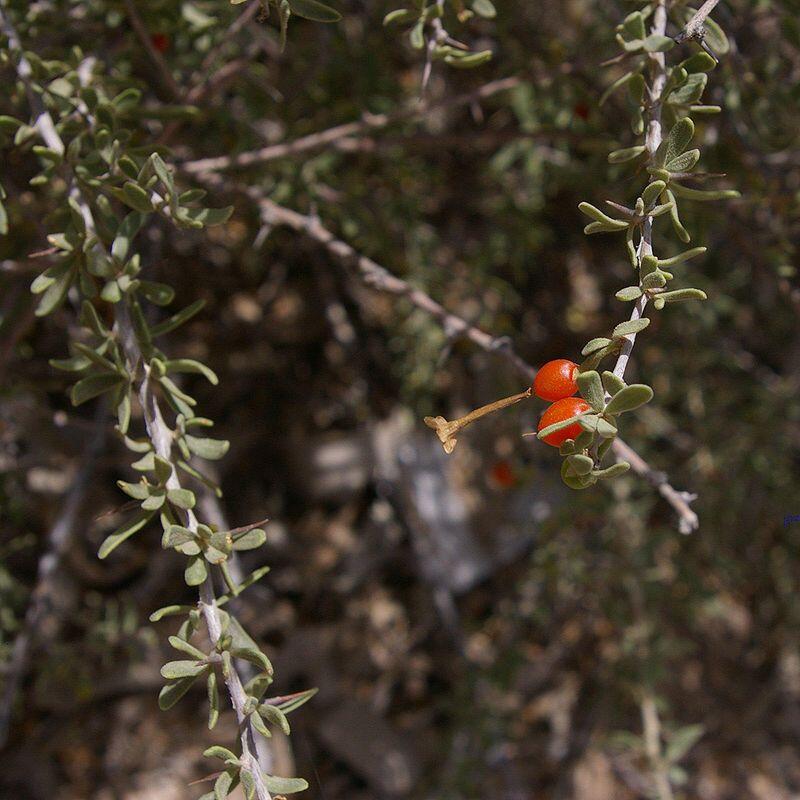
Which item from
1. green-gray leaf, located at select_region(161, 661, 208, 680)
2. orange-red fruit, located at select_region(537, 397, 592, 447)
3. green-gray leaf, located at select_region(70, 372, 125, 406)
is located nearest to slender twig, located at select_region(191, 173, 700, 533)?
orange-red fruit, located at select_region(537, 397, 592, 447)

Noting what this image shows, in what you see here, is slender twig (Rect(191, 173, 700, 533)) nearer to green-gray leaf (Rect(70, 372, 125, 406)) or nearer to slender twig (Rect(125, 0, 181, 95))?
slender twig (Rect(125, 0, 181, 95))

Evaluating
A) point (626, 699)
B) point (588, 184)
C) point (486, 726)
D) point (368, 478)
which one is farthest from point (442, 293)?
point (626, 699)

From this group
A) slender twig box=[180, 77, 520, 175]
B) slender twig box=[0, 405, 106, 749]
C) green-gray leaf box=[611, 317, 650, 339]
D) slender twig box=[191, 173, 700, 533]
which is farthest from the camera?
slender twig box=[0, 405, 106, 749]

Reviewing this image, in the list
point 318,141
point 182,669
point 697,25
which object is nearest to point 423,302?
point 318,141

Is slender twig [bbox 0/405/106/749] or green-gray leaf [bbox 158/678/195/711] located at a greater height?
green-gray leaf [bbox 158/678/195/711]

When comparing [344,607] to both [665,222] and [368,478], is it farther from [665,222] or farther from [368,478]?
[665,222]

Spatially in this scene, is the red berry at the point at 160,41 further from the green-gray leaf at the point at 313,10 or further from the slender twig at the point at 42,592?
the slender twig at the point at 42,592
